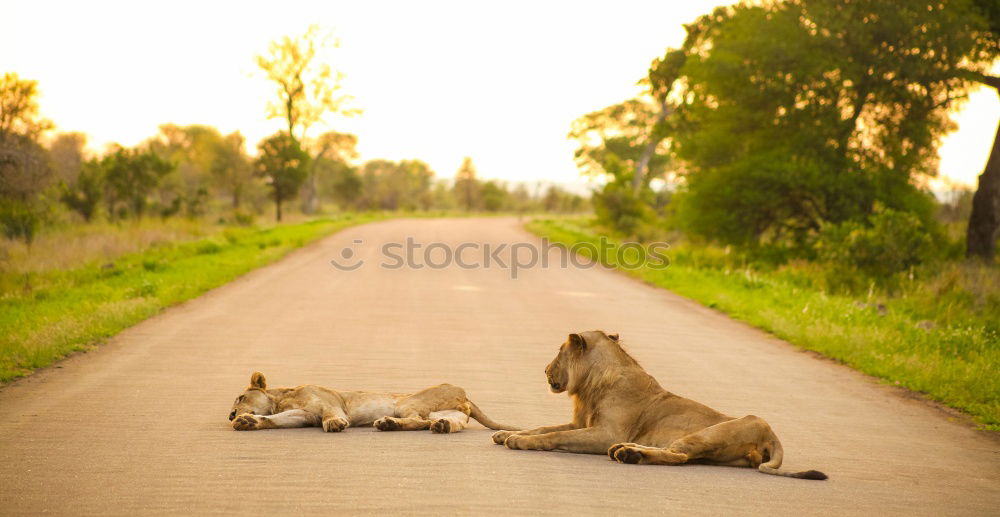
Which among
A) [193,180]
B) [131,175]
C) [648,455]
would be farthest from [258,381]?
[193,180]

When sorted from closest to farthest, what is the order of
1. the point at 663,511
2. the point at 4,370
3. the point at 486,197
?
the point at 663,511 → the point at 4,370 → the point at 486,197

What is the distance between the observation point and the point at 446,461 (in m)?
6.43

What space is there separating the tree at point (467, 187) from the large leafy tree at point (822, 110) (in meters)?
76.6

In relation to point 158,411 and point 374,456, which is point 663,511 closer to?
point 374,456

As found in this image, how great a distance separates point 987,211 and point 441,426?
24.6 metres

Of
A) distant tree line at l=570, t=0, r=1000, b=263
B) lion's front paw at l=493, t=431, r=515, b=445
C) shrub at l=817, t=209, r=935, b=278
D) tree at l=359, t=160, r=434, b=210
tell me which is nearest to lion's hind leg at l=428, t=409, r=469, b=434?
lion's front paw at l=493, t=431, r=515, b=445

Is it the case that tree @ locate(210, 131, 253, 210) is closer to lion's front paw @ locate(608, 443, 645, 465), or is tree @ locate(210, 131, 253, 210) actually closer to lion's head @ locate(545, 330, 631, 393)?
lion's head @ locate(545, 330, 631, 393)

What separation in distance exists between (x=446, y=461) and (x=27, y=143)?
40.3 metres

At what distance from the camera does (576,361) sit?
714cm

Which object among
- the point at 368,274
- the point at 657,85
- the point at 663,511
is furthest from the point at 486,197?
the point at 663,511

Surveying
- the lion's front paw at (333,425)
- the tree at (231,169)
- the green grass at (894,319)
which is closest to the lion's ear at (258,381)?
the lion's front paw at (333,425)

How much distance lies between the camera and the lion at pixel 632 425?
6426mm

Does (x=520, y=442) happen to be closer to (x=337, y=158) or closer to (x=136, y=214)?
(x=136, y=214)

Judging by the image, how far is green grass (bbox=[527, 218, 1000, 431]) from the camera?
35.4ft
